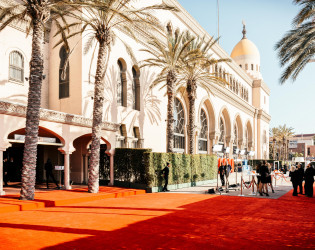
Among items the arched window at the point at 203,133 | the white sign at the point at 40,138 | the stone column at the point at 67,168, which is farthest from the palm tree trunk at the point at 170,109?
the arched window at the point at 203,133

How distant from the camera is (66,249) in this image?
6.36 meters

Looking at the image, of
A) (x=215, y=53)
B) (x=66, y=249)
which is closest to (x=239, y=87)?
(x=215, y=53)

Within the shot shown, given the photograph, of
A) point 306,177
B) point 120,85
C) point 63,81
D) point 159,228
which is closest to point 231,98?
point 120,85

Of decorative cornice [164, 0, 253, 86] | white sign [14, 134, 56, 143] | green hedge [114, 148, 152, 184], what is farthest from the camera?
decorative cornice [164, 0, 253, 86]

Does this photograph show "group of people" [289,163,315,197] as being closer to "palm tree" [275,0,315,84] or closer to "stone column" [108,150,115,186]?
"palm tree" [275,0,315,84]

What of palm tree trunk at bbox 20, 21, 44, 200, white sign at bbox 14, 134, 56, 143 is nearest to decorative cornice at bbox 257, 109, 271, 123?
white sign at bbox 14, 134, 56, 143

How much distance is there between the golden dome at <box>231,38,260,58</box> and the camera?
197ft

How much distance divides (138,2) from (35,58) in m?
13.6

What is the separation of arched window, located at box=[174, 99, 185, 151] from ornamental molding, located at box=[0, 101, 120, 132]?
12242 millimetres

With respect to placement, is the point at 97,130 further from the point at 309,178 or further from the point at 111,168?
the point at 309,178

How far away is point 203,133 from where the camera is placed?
39.4 m

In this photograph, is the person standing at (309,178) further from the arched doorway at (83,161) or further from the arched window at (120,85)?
the arched window at (120,85)

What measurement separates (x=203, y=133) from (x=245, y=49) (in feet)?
90.6

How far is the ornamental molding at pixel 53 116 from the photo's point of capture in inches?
518
